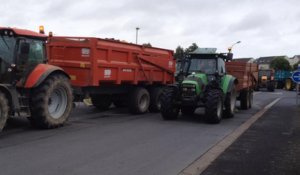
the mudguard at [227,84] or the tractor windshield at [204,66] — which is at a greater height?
the tractor windshield at [204,66]

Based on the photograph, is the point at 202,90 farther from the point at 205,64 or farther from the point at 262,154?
the point at 262,154

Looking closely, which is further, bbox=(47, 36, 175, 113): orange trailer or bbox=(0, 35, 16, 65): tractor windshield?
bbox=(47, 36, 175, 113): orange trailer

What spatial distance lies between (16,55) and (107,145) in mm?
3398

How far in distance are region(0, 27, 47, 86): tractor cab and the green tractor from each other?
15.7 feet

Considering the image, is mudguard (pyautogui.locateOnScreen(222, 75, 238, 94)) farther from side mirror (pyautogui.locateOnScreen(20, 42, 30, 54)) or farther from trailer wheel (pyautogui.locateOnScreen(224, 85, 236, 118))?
side mirror (pyautogui.locateOnScreen(20, 42, 30, 54))

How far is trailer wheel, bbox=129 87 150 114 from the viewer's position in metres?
16.2

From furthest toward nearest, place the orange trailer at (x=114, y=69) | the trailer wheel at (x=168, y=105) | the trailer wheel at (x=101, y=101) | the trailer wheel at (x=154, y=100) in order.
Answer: the trailer wheel at (x=154, y=100), the trailer wheel at (x=101, y=101), the trailer wheel at (x=168, y=105), the orange trailer at (x=114, y=69)

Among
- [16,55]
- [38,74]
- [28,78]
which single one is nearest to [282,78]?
[38,74]

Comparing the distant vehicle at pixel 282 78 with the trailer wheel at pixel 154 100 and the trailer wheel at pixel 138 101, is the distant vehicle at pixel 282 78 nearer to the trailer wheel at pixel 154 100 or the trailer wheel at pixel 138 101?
the trailer wheel at pixel 154 100

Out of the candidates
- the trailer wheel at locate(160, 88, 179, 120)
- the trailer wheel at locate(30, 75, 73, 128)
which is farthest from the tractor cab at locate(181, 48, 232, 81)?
the trailer wheel at locate(30, 75, 73, 128)

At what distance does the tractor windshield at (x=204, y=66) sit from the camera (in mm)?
15541

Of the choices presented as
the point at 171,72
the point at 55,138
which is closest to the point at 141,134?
the point at 55,138

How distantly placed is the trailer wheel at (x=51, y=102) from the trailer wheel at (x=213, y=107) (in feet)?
13.6

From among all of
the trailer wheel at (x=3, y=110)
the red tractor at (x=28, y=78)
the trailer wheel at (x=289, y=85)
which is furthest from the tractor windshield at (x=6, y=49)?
the trailer wheel at (x=289, y=85)
